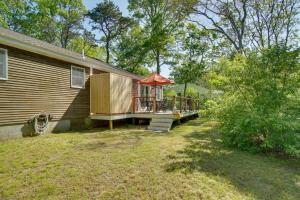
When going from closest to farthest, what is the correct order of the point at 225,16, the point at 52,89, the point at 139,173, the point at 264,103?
the point at 139,173, the point at 264,103, the point at 52,89, the point at 225,16

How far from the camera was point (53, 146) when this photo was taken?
6242mm

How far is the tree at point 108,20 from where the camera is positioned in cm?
2309

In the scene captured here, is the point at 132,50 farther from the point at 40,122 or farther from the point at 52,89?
the point at 40,122

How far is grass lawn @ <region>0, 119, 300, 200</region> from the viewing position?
355 cm

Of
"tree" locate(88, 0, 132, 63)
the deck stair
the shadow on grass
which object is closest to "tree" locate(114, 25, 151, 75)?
"tree" locate(88, 0, 132, 63)

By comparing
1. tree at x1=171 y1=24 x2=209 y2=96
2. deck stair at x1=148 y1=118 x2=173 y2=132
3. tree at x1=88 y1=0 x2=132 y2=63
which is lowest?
deck stair at x1=148 y1=118 x2=173 y2=132

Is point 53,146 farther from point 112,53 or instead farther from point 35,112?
point 112,53

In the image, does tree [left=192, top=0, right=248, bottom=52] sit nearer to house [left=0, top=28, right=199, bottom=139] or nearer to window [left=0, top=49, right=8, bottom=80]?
house [left=0, top=28, right=199, bottom=139]

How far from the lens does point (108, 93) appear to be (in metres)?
10.1

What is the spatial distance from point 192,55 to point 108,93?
1541cm

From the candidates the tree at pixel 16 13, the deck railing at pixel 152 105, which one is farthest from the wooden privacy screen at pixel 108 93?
the tree at pixel 16 13

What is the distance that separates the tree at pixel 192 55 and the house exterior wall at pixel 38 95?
46.3 ft

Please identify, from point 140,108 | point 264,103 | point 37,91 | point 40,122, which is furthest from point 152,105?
point 264,103

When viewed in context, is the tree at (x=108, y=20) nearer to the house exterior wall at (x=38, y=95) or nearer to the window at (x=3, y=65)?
the house exterior wall at (x=38, y=95)
